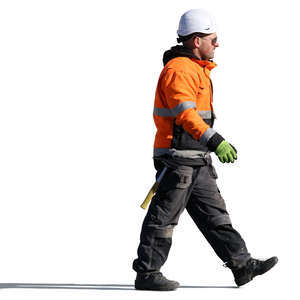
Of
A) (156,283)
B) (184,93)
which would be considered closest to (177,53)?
(184,93)

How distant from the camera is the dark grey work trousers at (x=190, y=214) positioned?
1065 centimetres

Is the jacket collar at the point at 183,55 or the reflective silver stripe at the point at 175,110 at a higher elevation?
the jacket collar at the point at 183,55

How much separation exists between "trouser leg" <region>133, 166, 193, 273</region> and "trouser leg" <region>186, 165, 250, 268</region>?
0.54ft

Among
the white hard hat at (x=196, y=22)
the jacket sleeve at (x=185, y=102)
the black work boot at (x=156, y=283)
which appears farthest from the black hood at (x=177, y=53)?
the black work boot at (x=156, y=283)

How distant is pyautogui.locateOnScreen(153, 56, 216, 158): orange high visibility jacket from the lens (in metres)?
10.4

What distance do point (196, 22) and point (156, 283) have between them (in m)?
2.18

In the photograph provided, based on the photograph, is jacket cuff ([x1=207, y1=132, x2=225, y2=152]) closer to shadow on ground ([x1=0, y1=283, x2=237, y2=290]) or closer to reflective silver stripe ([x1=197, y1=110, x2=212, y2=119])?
reflective silver stripe ([x1=197, y1=110, x2=212, y2=119])

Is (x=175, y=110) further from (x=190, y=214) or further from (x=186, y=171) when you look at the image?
(x=190, y=214)

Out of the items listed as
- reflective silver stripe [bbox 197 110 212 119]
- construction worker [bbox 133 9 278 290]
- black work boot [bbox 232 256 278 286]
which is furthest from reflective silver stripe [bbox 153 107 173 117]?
black work boot [bbox 232 256 278 286]

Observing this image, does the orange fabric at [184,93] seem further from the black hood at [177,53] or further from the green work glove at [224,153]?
the green work glove at [224,153]

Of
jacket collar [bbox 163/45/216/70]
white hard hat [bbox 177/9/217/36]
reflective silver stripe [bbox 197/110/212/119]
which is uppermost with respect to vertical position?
white hard hat [bbox 177/9/217/36]

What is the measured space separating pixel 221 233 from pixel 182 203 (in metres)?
0.45

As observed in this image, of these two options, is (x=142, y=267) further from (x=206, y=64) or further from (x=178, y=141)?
(x=206, y=64)

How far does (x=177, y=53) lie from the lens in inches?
423
